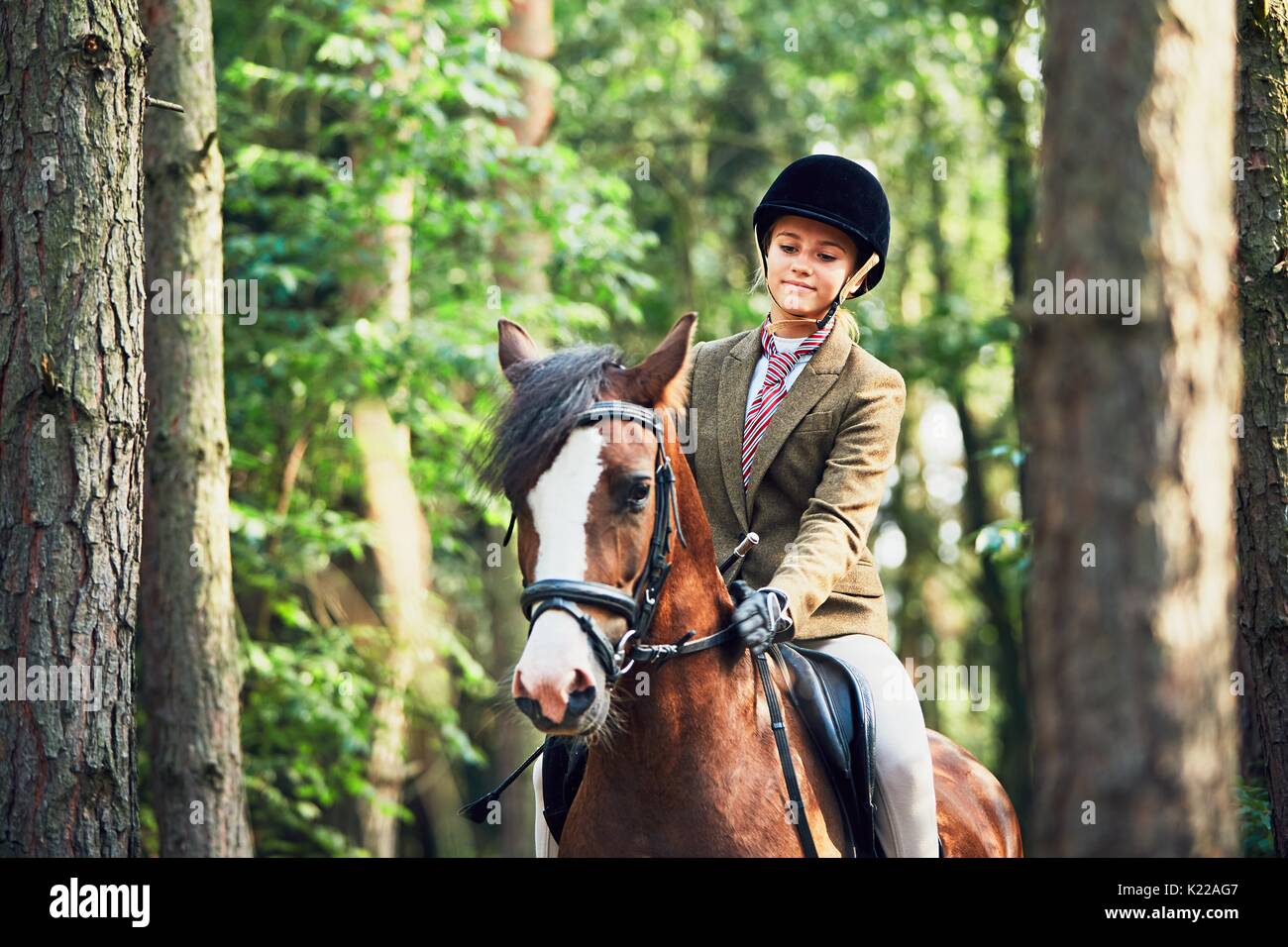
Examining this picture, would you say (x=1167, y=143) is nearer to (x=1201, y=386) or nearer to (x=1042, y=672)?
(x=1201, y=386)

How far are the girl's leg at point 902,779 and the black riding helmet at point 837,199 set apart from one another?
1421mm

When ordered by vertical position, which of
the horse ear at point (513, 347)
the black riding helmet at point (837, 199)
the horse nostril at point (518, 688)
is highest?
the black riding helmet at point (837, 199)

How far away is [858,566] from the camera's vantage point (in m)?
4.67

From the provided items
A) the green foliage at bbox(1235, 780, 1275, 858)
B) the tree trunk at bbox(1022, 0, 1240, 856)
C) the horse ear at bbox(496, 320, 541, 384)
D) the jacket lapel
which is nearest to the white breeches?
the jacket lapel

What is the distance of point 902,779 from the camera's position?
4.22 metres

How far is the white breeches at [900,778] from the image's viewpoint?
4227 millimetres

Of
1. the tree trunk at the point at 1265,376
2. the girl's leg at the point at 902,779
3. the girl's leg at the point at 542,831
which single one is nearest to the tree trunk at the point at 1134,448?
the girl's leg at the point at 902,779

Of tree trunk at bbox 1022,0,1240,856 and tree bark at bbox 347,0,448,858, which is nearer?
tree trunk at bbox 1022,0,1240,856

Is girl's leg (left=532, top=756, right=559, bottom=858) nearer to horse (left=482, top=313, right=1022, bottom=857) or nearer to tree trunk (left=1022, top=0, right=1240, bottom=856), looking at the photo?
horse (left=482, top=313, right=1022, bottom=857)

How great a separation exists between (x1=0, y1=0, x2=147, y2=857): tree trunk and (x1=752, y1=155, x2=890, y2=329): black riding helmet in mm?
2415

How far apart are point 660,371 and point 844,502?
2.89 ft

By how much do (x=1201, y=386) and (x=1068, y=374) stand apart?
0.29 metres

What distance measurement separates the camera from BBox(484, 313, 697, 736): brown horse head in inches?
128

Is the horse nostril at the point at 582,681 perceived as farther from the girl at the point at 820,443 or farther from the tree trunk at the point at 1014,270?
the tree trunk at the point at 1014,270
